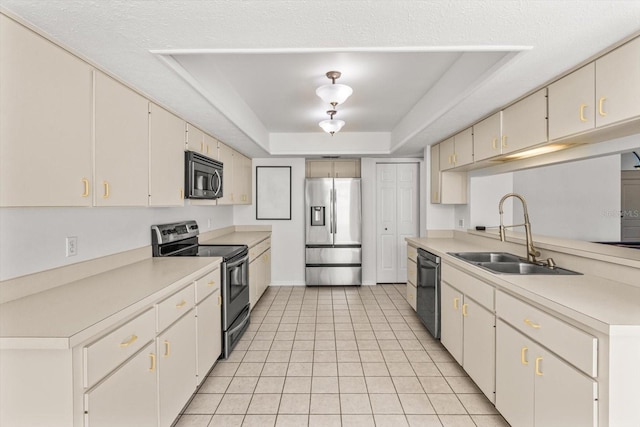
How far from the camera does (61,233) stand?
1926 mm

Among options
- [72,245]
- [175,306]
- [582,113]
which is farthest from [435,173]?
[72,245]

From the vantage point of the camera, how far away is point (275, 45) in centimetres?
166

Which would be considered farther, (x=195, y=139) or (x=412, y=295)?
(x=412, y=295)

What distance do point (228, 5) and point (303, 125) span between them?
11.2 ft

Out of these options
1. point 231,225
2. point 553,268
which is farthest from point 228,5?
point 231,225

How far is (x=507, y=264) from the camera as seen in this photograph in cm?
269

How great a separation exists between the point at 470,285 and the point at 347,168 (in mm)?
3553

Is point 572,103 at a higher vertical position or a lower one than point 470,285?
higher

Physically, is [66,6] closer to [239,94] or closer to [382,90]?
[239,94]

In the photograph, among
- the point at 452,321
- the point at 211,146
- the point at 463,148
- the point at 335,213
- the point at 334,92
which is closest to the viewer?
the point at 334,92

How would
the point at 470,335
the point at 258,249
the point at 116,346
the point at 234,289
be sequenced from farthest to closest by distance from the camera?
the point at 258,249 → the point at 234,289 → the point at 470,335 → the point at 116,346

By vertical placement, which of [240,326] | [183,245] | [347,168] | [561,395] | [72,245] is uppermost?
[347,168]

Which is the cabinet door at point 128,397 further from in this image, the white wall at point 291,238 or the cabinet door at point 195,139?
the white wall at point 291,238

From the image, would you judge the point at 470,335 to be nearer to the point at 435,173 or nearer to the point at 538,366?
the point at 538,366
